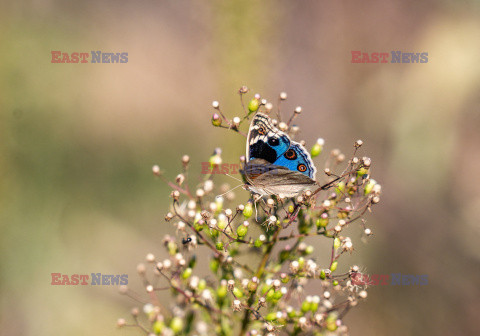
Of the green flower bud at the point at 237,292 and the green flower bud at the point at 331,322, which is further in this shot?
the green flower bud at the point at 331,322

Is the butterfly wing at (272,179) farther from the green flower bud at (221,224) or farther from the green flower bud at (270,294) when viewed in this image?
the green flower bud at (270,294)

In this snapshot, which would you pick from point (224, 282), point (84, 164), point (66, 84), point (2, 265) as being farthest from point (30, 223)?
point (224, 282)

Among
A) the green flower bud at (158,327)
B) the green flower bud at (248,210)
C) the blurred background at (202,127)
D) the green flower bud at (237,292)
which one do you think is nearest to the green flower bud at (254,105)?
the green flower bud at (248,210)

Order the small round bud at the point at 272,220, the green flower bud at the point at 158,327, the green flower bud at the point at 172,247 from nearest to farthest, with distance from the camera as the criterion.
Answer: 1. the green flower bud at the point at 158,327
2. the small round bud at the point at 272,220
3. the green flower bud at the point at 172,247

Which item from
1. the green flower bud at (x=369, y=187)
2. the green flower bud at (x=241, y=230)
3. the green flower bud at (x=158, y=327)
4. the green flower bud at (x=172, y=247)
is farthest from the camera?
the green flower bud at (x=172, y=247)

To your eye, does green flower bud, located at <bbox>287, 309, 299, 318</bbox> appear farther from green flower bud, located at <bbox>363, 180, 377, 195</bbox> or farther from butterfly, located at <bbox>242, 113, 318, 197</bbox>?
green flower bud, located at <bbox>363, 180, 377, 195</bbox>

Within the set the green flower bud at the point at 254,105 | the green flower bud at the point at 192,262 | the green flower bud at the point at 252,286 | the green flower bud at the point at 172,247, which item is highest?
the green flower bud at the point at 254,105

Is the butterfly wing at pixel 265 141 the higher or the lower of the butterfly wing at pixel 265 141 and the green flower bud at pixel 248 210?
the higher
